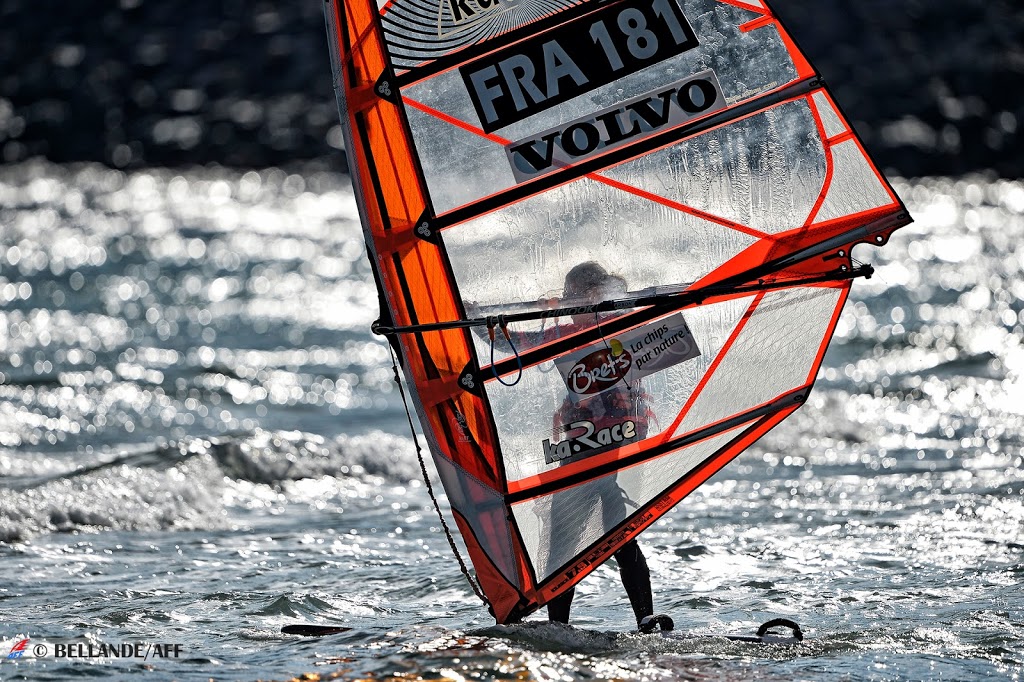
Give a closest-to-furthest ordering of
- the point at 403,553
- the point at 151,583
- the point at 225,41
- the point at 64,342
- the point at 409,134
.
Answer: the point at 409,134 < the point at 151,583 < the point at 403,553 < the point at 64,342 < the point at 225,41

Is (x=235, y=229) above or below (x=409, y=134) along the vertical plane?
above

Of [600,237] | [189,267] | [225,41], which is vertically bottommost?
[600,237]

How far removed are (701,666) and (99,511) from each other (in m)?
4.61

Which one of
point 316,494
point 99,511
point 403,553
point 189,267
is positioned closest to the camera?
point 403,553

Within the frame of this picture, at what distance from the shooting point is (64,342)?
1473 cm

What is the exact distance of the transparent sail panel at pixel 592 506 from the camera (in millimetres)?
5004

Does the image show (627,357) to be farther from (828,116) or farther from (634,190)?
(828,116)

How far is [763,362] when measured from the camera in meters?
5.01

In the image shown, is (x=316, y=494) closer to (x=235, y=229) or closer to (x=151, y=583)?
(x=151, y=583)

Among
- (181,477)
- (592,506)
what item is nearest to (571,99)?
(592,506)

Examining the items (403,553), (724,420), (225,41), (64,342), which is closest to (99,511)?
(403,553)

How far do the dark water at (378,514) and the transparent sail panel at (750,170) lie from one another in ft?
5.94

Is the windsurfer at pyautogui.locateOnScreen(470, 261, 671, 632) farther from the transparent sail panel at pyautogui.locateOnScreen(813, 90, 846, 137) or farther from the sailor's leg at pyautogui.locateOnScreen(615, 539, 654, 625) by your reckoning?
the transparent sail panel at pyautogui.locateOnScreen(813, 90, 846, 137)
